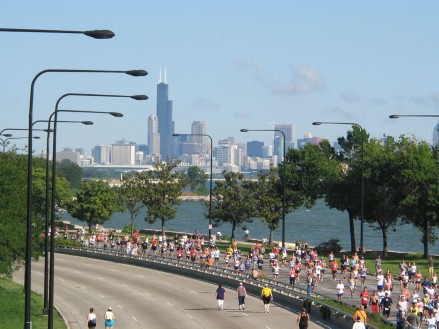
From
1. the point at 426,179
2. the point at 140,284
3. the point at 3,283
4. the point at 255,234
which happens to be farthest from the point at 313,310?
the point at 255,234

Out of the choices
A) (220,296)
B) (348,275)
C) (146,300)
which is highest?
(348,275)

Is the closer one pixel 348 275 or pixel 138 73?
pixel 138 73

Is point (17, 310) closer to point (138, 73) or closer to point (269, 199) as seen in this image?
point (138, 73)

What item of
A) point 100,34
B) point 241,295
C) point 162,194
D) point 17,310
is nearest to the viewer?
point 100,34

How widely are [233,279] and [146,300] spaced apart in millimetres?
8100

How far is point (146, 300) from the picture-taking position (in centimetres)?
5538

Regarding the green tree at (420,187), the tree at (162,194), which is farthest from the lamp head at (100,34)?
the tree at (162,194)

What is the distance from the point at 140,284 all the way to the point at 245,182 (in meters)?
36.0

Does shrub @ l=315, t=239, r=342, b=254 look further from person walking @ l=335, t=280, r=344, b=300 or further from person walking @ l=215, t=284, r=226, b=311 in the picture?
person walking @ l=215, t=284, r=226, b=311

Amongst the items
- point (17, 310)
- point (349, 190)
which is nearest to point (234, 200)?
point (349, 190)

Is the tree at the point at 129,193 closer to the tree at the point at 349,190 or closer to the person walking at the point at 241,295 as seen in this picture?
the tree at the point at 349,190

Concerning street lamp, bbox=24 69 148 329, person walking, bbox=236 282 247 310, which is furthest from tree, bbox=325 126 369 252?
street lamp, bbox=24 69 148 329

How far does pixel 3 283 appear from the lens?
6328cm

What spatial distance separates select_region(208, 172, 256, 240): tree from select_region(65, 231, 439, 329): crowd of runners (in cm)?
891
